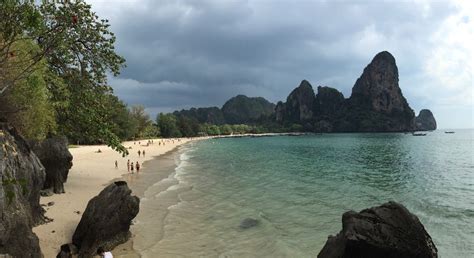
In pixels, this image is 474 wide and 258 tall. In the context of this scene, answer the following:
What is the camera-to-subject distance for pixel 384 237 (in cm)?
884

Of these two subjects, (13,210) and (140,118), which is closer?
(13,210)

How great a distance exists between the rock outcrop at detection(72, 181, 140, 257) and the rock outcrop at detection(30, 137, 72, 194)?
10.2 meters

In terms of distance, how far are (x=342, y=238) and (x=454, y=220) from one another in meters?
18.6

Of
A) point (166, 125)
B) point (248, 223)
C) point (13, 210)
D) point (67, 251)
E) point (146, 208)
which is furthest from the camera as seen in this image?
point (166, 125)

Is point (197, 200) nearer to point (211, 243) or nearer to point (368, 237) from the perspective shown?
point (211, 243)

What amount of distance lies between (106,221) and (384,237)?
12.0m

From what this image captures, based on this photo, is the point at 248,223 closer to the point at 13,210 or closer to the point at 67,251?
the point at 67,251

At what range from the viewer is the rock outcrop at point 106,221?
15.2 m

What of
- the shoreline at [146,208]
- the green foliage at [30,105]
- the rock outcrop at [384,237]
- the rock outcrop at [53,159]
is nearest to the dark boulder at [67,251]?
the shoreline at [146,208]

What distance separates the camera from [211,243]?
17.5 metres

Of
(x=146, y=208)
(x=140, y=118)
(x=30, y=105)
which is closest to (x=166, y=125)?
(x=140, y=118)

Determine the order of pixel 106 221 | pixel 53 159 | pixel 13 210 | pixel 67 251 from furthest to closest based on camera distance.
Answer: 1. pixel 53 159
2. pixel 106 221
3. pixel 67 251
4. pixel 13 210

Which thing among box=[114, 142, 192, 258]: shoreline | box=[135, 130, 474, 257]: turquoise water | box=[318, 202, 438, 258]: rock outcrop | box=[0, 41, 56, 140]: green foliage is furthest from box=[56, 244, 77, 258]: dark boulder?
box=[0, 41, 56, 140]: green foliage

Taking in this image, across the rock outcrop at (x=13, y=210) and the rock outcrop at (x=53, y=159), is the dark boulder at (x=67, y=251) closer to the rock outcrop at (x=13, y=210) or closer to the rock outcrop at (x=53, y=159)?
the rock outcrop at (x=13, y=210)
